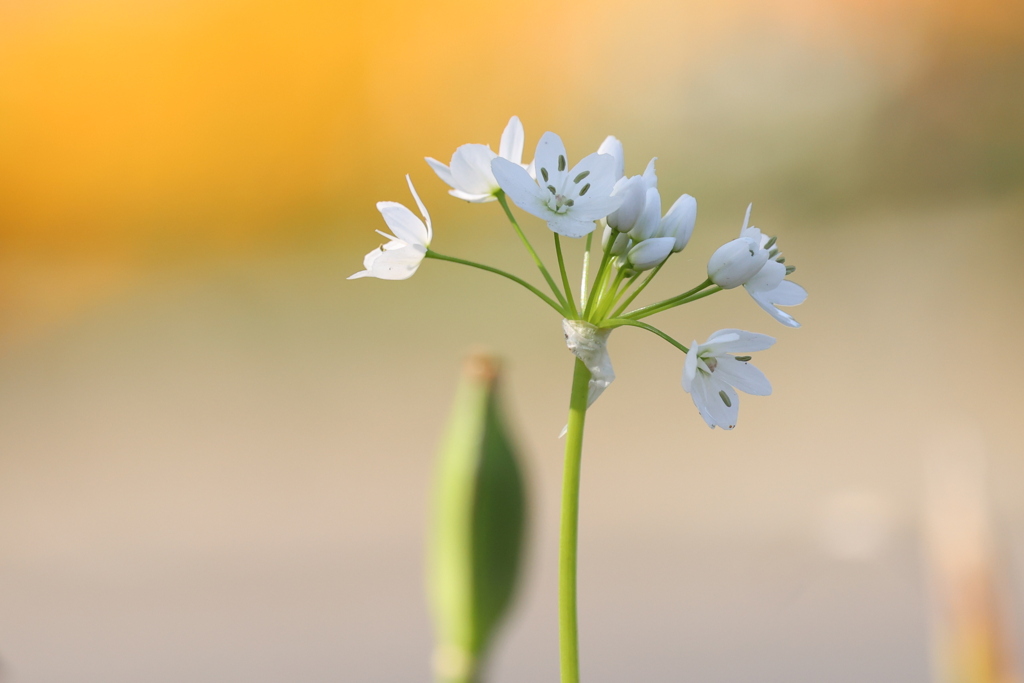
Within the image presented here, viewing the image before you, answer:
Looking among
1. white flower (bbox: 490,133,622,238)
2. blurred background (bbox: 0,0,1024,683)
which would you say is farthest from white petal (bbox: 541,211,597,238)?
blurred background (bbox: 0,0,1024,683)

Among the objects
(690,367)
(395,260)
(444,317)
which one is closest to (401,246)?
(395,260)

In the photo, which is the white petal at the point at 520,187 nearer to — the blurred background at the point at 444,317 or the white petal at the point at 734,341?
the white petal at the point at 734,341

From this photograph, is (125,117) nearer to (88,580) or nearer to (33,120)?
(33,120)

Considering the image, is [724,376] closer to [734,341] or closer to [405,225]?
[734,341]

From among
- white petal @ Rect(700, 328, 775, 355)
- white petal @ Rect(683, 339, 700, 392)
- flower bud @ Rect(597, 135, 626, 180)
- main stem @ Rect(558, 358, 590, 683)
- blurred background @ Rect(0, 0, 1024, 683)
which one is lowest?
main stem @ Rect(558, 358, 590, 683)

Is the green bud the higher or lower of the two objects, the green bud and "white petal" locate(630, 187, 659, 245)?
the lower

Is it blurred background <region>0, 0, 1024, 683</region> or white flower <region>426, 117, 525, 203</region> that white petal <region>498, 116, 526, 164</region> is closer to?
white flower <region>426, 117, 525, 203</region>

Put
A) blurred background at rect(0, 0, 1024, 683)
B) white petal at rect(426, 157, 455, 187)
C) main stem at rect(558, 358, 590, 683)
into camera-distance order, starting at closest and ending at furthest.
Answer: main stem at rect(558, 358, 590, 683) → white petal at rect(426, 157, 455, 187) → blurred background at rect(0, 0, 1024, 683)
